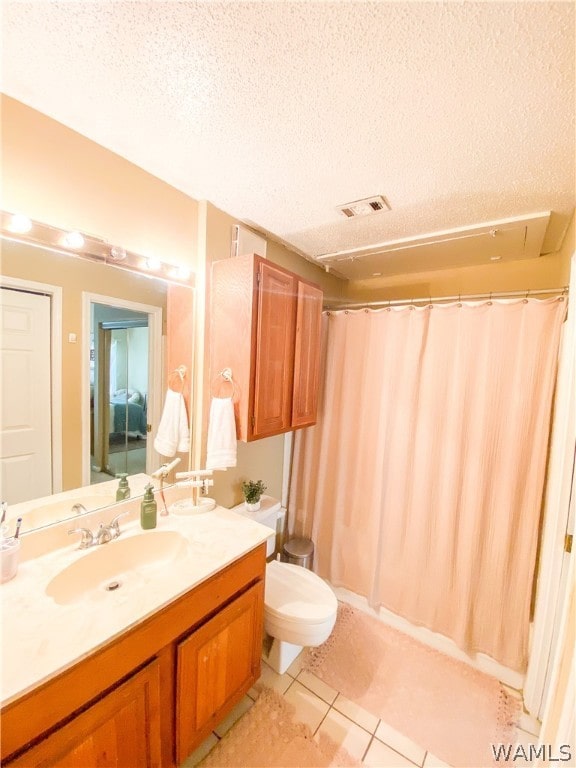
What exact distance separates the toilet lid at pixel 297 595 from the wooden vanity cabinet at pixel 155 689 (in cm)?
16

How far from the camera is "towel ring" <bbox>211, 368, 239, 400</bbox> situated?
151 centimetres

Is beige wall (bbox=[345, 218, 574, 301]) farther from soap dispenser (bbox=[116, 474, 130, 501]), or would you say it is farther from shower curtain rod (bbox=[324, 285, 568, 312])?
soap dispenser (bbox=[116, 474, 130, 501])

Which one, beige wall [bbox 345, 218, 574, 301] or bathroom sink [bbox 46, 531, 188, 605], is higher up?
beige wall [bbox 345, 218, 574, 301]

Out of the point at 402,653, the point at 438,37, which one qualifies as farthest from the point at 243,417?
the point at 402,653

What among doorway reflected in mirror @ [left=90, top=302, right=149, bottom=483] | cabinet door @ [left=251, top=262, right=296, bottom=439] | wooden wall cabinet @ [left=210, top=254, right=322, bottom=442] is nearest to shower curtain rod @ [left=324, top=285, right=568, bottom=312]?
wooden wall cabinet @ [left=210, top=254, right=322, bottom=442]

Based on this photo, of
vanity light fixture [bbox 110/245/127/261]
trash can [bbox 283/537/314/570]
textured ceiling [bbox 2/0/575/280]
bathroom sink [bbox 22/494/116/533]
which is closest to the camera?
textured ceiling [bbox 2/0/575/280]

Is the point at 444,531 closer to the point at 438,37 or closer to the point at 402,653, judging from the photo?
the point at 402,653

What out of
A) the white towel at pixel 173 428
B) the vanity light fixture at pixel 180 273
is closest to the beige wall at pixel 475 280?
the vanity light fixture at pixel 180 273

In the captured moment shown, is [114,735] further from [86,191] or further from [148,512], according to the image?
[86,191]

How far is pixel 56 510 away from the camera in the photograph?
1156 mm

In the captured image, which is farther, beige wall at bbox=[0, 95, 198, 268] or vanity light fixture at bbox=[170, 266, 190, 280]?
vanity light fixture at bbox=[170, 266, 190, 280]

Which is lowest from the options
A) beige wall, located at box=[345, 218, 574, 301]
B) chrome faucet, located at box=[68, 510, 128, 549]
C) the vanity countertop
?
the vanity countertop

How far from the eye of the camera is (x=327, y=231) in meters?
1.70

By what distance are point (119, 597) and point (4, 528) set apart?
45 cm
